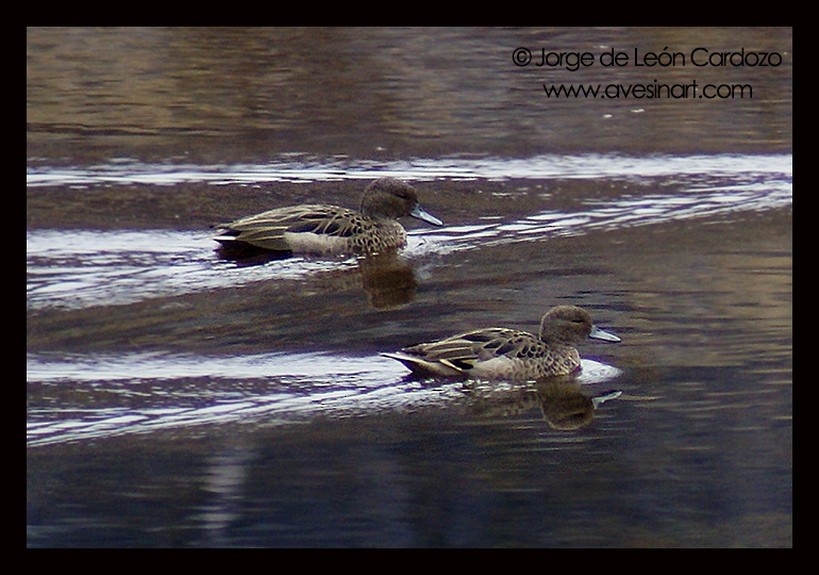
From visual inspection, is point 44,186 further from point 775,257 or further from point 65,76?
point 775,257

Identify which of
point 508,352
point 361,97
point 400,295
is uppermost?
point 361,97

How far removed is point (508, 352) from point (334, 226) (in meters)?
2.54

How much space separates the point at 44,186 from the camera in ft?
35.8

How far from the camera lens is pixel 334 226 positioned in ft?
31.9

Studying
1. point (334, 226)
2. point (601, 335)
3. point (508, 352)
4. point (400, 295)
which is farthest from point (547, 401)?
point (334, 226)

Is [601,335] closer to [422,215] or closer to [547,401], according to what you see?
[547,401]

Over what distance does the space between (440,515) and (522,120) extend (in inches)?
291

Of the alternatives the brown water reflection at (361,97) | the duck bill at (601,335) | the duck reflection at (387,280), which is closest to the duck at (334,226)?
the duck reflection at (387,280)

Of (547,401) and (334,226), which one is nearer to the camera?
(547,401)

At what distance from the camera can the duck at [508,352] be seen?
740 cm

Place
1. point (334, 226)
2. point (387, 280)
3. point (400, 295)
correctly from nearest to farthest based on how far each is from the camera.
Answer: point (400, 295) < point (387, 280) < point (334, 226)

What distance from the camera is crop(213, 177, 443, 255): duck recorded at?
31.5 ft

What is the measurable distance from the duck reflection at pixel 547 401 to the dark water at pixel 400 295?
21 mm

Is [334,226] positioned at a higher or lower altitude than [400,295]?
higher
